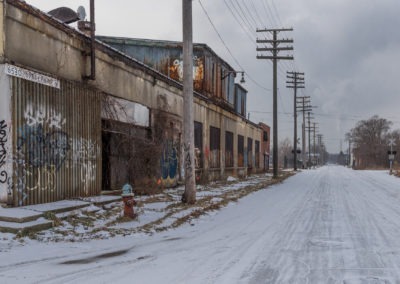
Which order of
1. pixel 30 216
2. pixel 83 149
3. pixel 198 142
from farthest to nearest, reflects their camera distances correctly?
1. pixel 198 142
2. pixel 83 149
3. pixel 30 216

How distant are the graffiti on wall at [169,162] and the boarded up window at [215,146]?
6289 millimetres

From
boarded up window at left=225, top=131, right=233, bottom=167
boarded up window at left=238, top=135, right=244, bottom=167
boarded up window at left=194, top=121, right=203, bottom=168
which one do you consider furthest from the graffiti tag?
boarded up window at left=238, top=135, right=244, bottom=167

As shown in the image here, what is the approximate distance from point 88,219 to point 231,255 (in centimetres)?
405

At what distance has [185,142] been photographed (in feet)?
41.4

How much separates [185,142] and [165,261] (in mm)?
6870

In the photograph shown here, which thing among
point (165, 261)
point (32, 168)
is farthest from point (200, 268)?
point (32, 168)

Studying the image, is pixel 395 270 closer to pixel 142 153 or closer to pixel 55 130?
pixel 55 130

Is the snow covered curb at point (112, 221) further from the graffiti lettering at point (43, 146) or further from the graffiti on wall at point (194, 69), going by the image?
the graffiti on wall at point (194, 69)

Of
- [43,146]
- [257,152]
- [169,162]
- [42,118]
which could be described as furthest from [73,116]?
[257,152]

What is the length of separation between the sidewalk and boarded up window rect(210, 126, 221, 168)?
41.4 feet

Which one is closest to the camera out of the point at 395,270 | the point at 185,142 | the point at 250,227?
the point at 395,270

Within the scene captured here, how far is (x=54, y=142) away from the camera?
10039mm

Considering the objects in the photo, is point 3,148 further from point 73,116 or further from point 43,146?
point 73,116

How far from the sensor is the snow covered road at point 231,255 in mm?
5148
